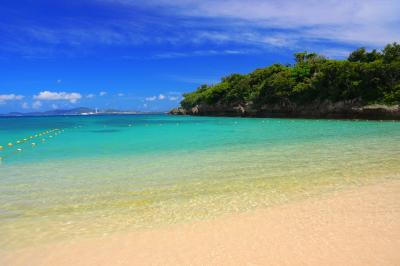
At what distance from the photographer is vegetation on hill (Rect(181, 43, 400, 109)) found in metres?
50.3

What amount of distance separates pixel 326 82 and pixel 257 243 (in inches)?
2254

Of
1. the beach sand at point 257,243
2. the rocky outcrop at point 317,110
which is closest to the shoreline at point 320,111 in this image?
the rocky outcrop at point 317,110

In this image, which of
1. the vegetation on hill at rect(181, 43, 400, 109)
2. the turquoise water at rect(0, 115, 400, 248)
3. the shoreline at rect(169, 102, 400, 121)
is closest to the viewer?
the turquoise water at rect(0, 115, 400, 248)

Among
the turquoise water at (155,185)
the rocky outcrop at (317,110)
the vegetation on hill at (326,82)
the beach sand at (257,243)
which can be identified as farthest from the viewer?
the vegetation on hill at (326,82)

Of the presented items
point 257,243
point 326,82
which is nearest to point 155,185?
point 257,243

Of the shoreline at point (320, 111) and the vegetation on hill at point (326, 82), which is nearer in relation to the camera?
the shoreline at point (320, 111)

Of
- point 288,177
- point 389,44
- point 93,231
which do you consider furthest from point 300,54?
point 93,231

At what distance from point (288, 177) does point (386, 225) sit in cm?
435

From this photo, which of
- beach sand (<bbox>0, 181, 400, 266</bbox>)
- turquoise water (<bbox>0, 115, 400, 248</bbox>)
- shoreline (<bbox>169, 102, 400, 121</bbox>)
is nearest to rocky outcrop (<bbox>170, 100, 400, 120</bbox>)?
shoreline (<bbox>169, 102, 400, 121</bbox>)

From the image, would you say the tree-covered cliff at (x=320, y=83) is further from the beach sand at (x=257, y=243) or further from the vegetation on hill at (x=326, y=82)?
the beach sand at (x=257, y=243)

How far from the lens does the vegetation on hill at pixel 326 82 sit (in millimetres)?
50281

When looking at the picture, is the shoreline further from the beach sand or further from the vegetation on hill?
the beach sand

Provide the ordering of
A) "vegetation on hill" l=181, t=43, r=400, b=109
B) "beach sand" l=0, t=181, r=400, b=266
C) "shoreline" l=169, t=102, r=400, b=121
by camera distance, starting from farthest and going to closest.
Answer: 1. "vegetation on hill" l=181, t=43, r=400, b=109
2. "shoreline" l=169, t=102, r=400, b=121
3. "beach sand" l=0, t=181, r=400, b=266

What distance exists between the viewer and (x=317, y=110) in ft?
197
